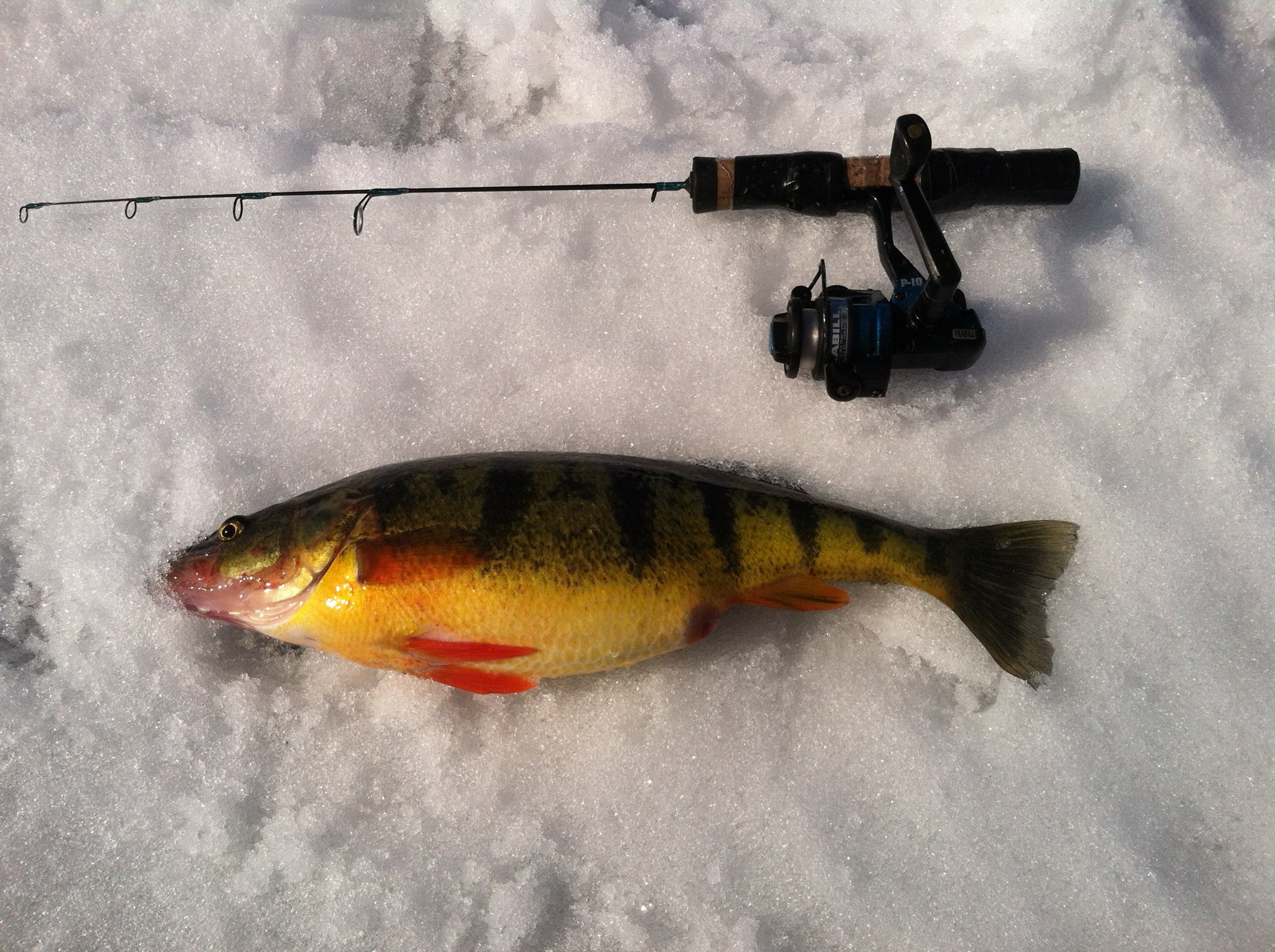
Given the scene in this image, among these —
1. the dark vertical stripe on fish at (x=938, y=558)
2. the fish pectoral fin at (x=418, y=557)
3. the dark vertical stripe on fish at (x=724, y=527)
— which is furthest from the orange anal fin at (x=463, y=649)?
the dark vertical stripe on fish at (x=938, y=558)

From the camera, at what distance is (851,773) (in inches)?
91.7

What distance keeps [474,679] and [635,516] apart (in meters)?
0.67

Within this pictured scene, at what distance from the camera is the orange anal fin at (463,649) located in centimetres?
206

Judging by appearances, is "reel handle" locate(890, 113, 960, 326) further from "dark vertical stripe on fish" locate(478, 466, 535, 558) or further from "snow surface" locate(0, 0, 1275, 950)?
"dark vertical stripe on fish" locate(478, 466, 535, 558)

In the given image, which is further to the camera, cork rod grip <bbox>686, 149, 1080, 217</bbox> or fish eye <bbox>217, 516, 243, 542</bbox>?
cork rod grip <bbox>686, 149, 1080, 217</bbox>

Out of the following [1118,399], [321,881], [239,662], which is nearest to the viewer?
[321,881]

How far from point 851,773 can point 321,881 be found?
1634 millimetres

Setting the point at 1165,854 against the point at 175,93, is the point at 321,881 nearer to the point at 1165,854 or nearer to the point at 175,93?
the point at 1165,854

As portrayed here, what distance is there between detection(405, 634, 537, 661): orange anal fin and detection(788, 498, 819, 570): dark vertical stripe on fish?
852 millimetres

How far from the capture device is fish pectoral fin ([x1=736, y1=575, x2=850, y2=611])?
2.23 m

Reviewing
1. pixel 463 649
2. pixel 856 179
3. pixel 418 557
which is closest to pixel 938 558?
pixel 856 179

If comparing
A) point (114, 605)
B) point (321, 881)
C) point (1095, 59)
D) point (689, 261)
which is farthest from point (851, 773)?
point (1095, 59)

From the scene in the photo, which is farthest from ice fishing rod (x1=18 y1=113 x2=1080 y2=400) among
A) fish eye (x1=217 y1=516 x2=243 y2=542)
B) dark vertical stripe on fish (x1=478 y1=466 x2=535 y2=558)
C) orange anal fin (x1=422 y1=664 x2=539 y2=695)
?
orange anal fin (x1=422 y1=664 x2=539 y2=695)

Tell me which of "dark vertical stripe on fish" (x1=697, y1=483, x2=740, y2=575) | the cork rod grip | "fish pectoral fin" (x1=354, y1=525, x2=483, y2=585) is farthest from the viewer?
the cork rod grip
